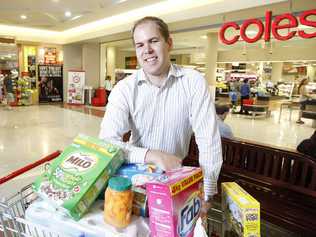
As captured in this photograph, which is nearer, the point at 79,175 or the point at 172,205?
the point at 172,205

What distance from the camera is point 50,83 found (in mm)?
14789

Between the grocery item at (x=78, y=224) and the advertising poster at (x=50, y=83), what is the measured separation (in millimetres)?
14894

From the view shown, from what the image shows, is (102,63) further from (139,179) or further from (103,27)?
(139,179)

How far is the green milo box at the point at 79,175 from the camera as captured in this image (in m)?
0.84

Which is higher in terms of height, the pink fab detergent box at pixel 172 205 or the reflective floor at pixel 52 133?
the pink fab detergent box at pixel 172 205

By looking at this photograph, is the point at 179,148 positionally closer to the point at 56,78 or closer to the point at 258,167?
the point at 258,167

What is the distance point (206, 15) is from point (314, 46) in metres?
9.54

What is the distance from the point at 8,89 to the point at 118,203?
1372 centimetres

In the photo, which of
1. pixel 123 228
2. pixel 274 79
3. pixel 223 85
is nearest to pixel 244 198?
pixel 123 228

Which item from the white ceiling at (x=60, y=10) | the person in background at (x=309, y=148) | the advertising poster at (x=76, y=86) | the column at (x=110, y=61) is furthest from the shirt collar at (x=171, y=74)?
the column at (x=110, y=61)

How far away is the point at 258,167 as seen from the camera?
2580 mm

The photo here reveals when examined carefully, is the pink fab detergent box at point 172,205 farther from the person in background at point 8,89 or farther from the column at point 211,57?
the person in background at point 8,89

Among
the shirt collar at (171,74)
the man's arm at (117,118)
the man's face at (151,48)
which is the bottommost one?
the man's arm at (117,118)

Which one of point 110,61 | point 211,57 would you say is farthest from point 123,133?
point 110,61
